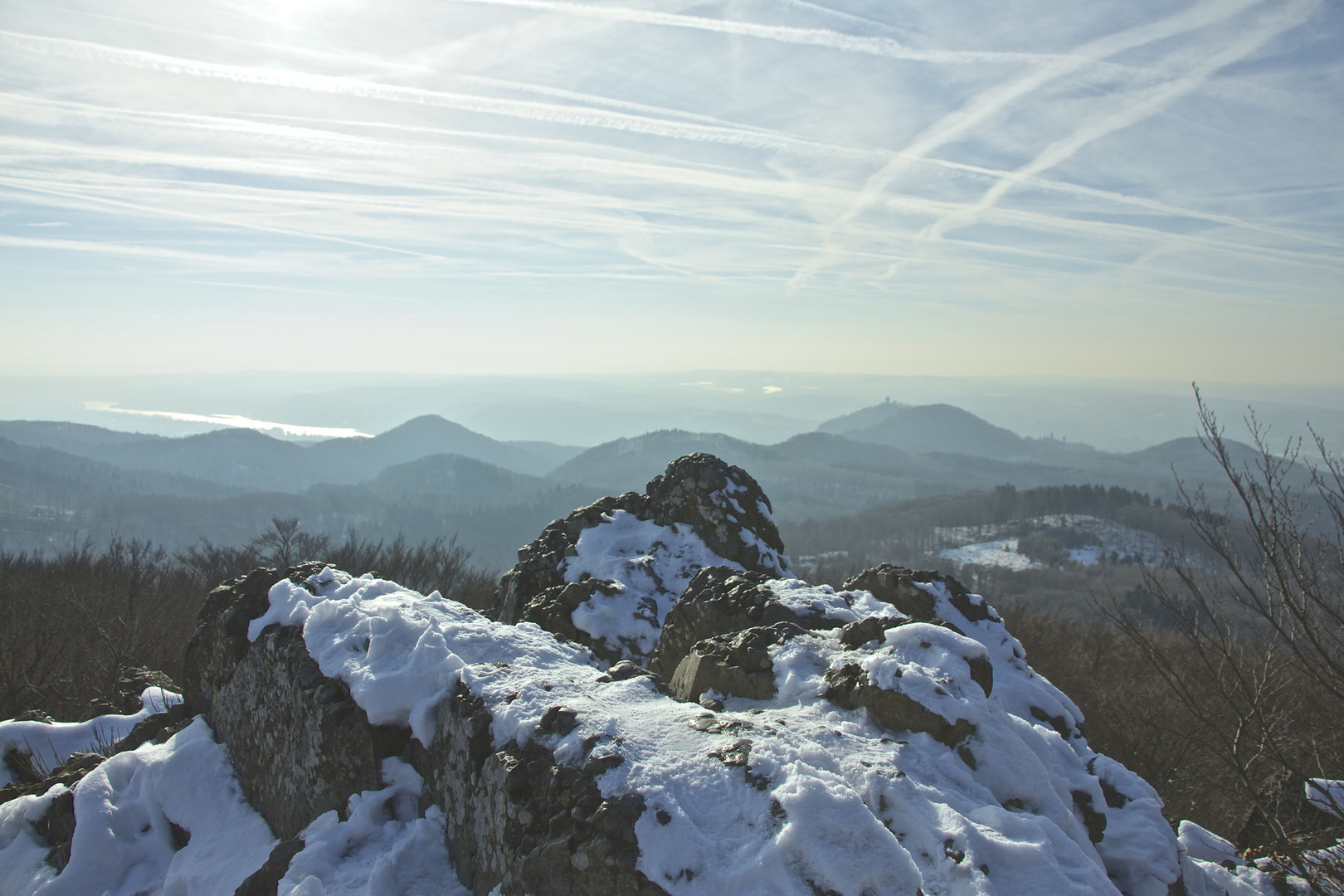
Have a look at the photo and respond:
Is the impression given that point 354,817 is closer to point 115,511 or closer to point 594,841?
point 594,841

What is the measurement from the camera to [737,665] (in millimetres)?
7648

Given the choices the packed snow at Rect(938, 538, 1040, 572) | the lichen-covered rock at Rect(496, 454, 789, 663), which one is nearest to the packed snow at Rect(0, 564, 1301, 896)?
the lichen-covered rock at Rect(496, 454, 789, 663)

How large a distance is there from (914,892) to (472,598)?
36.7 metres

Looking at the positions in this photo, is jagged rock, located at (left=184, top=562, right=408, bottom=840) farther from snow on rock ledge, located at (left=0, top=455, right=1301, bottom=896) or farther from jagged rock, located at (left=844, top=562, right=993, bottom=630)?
jagged rock, located at (left=844, top=562, right=993, bottom=630)

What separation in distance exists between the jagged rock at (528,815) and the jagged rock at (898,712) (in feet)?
8.96

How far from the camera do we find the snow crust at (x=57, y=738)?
375 inches

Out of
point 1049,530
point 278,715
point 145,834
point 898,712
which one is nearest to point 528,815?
point 898,712

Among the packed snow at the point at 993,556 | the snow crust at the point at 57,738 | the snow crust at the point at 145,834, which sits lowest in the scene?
the packed snow at the point at 993,556

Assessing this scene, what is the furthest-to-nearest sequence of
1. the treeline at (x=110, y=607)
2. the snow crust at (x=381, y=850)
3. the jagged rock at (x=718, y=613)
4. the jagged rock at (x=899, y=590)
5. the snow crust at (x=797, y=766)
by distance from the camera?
the treeline at (x=110, y=607) → the jagged rock at (x=899, y=590) → the jagged rock at (x=718, y=613) → the snow crust at (x=381, y=850) → the snow crust at (x=797, y=766)

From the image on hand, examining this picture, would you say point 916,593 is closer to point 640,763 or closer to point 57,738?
point 640,763

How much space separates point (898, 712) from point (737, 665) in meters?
1.94

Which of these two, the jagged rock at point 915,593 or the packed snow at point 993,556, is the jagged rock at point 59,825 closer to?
the jagged rock at point 915,593

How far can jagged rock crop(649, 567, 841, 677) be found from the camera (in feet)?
29.8

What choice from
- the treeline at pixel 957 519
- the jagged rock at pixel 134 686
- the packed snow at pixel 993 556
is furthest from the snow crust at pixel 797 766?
the packed snow at pixel 993 556
